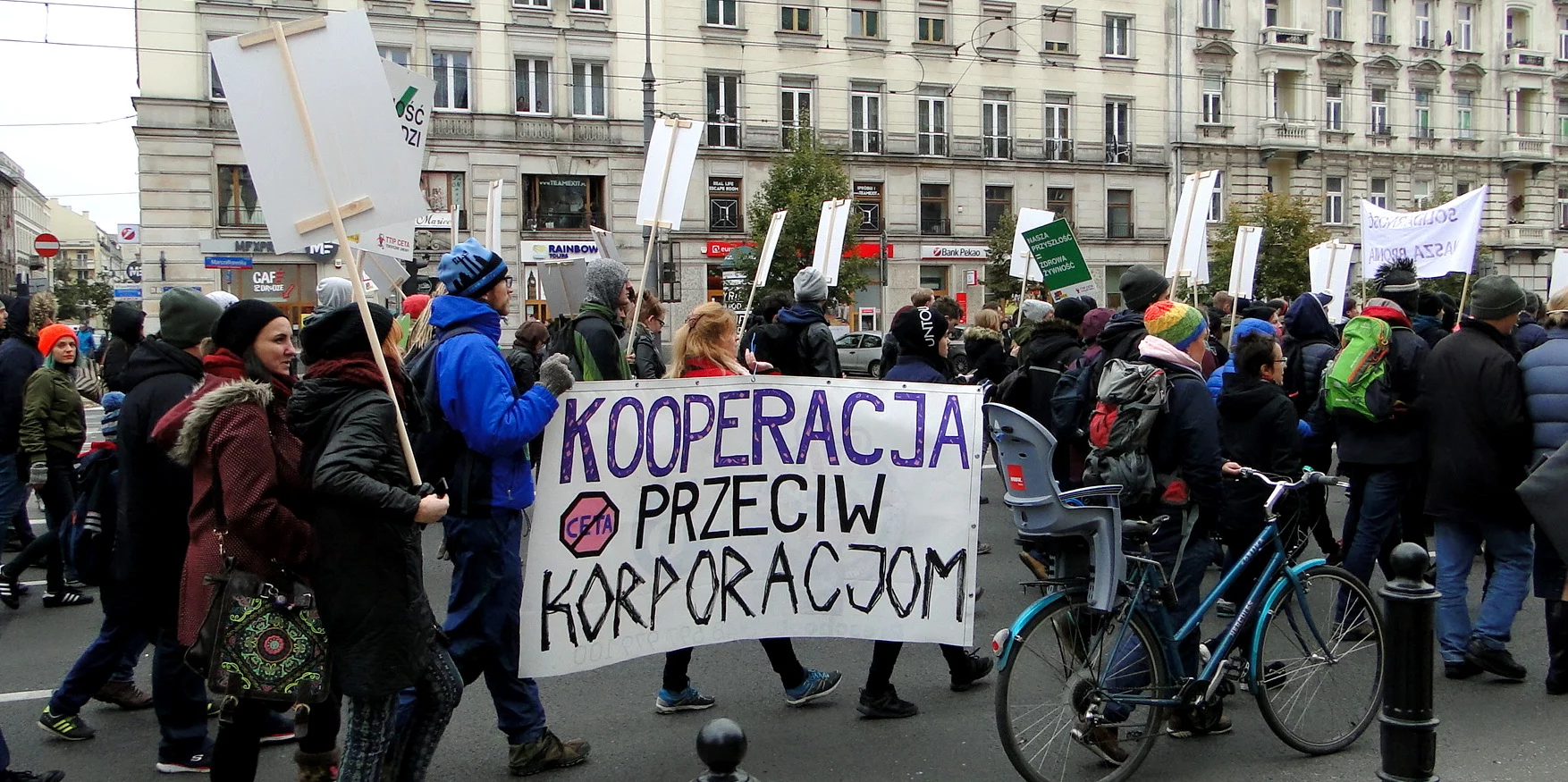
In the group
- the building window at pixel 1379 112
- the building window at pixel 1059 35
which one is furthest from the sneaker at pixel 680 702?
the building window at pixel 1379 112

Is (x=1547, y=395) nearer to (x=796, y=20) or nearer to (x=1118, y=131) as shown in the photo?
(x=796, y=20)

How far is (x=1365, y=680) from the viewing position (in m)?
4.96

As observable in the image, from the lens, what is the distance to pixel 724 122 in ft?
125

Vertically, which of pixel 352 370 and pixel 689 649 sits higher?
pixel 352 370

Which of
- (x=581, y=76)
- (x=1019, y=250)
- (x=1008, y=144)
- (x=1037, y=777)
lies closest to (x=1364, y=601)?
(x=1037, y=777)

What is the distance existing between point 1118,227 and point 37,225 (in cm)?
13654

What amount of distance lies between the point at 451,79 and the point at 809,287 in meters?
29.1

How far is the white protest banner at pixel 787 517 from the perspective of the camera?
4754 millimetres

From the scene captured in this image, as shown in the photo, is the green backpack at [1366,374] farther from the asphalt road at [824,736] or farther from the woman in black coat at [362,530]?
the woman in black coat at [362,530]

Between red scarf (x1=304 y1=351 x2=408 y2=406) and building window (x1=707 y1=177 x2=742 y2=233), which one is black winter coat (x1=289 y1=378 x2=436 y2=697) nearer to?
red scarf (x1=304 y1=351 x2=408 y2=406)

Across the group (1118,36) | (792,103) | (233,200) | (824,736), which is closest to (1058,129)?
(1118,36)

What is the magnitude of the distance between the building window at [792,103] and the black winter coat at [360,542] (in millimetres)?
35695

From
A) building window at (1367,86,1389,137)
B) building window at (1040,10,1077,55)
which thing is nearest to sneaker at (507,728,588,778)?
building window at (1040,10,1077,55)

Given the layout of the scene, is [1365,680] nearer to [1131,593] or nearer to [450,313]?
[1131,593]
